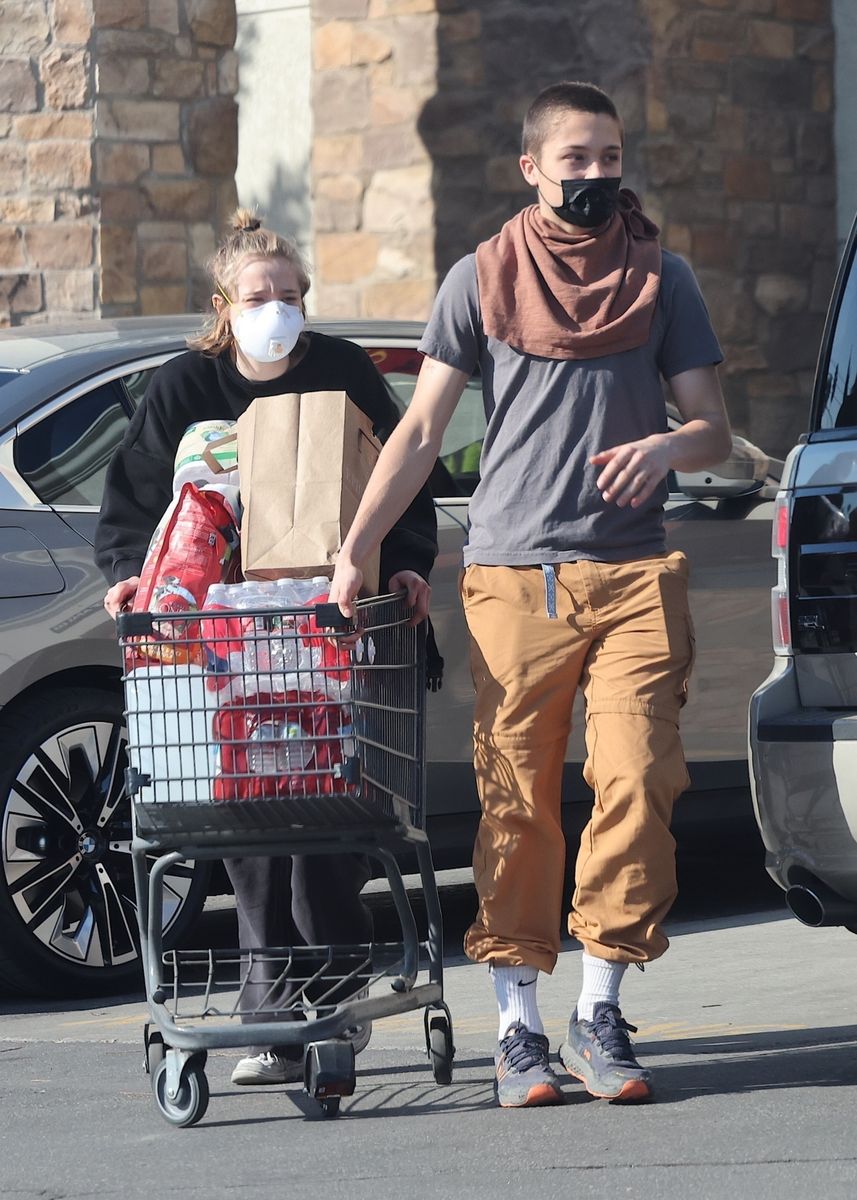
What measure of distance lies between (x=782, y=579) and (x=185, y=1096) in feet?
5.32

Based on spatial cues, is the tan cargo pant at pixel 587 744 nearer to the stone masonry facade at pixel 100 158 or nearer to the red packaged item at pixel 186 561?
the red packaged item at pixel 186 561

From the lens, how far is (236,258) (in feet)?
17.1

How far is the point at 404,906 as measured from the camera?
5094 millimetres

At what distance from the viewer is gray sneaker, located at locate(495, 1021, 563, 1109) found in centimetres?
494

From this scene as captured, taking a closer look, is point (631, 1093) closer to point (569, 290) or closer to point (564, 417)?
point (564, 417)

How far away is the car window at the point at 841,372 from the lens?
500 cm

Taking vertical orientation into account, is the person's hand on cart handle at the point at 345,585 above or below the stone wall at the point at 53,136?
below

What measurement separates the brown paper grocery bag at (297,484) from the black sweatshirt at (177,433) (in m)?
0.29

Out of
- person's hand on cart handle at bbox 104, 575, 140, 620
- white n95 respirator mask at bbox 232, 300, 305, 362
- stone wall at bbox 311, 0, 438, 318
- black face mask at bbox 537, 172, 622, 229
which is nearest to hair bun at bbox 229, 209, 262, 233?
white n95 respirator mask at bbox 232, 300, 305, 362

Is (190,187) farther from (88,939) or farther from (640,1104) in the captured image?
(640,1104)

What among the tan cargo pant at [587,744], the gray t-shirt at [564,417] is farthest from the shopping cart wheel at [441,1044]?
the gray t-shirt at [564,417]

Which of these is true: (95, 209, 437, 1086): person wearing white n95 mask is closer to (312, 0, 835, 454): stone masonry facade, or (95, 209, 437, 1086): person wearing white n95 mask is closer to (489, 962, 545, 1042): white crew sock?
(489, 962, 545, 1042): white crew sock

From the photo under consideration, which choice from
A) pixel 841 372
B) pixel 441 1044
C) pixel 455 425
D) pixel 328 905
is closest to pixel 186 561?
pixel 328 905

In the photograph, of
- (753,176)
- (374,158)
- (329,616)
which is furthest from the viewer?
(374,158)
